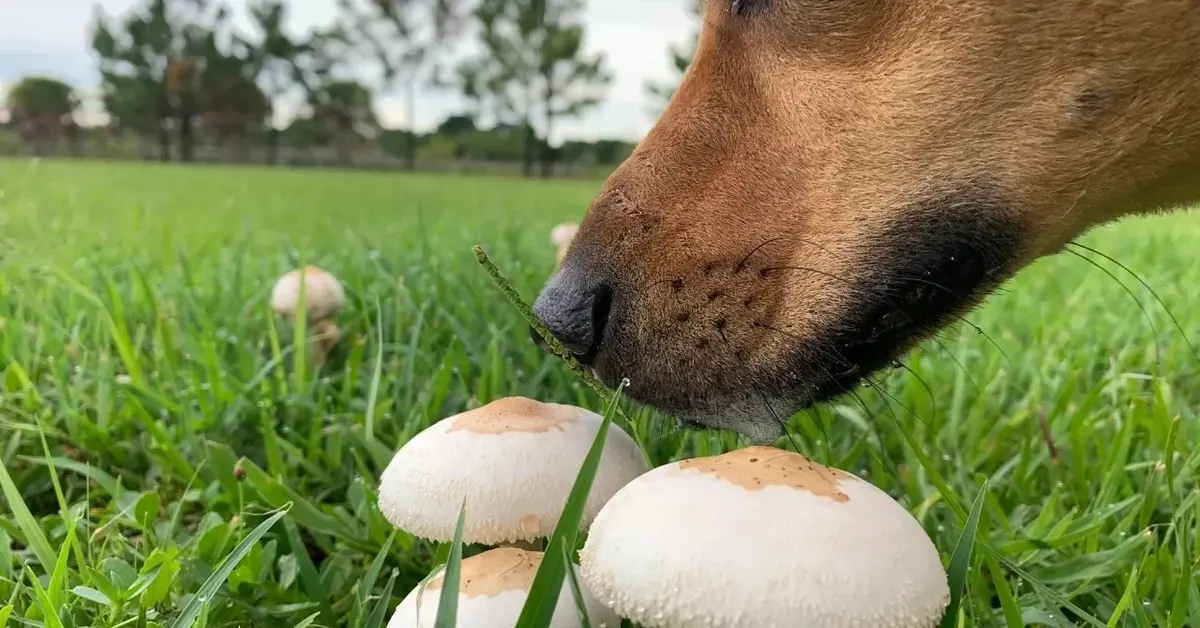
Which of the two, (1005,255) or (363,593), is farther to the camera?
(1005,255)

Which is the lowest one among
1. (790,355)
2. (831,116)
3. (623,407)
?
(623,407)

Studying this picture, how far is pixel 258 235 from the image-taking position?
5711 millimetres

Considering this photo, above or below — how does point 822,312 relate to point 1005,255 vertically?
below

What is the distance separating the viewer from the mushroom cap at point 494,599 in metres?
0.99

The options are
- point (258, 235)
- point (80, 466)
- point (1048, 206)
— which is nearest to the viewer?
point (1048, 206)

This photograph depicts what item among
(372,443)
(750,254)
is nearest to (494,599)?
(750,254)

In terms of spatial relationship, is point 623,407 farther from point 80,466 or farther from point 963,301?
point 80,466

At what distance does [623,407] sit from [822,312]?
0.36 m

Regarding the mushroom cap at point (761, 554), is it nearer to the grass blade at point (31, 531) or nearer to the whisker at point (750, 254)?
the whisker at point (750, 254)

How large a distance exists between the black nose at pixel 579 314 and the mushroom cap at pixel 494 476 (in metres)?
0.26

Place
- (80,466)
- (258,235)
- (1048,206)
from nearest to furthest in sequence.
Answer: (1048,206) → (80,466) → (258,235)

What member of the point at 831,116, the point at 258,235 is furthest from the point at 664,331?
the point at 258,235

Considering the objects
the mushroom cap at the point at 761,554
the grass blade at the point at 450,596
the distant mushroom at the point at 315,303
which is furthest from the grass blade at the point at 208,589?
the distant mushroom at the point at 315,303

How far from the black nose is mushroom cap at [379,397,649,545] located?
260 mm
